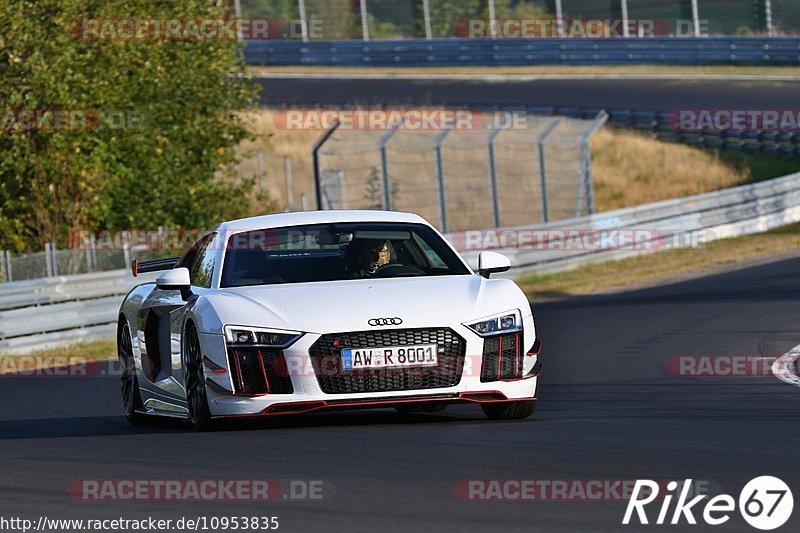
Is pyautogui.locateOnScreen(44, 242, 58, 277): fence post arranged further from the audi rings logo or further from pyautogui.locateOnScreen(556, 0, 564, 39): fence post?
pyautogui.locateOnScreen(556, 0, 564, 39): fence post

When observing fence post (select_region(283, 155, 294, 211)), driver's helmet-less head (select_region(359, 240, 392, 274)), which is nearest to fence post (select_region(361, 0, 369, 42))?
fence post (select_region(283, 155, 294, 211))

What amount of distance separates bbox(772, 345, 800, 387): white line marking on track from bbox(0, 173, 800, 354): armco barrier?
9652mm

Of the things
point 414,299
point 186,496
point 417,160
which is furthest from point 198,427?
point 417,160

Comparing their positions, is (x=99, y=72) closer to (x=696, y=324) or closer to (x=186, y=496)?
(x=696, y=324)

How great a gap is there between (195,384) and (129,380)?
187 centimetres

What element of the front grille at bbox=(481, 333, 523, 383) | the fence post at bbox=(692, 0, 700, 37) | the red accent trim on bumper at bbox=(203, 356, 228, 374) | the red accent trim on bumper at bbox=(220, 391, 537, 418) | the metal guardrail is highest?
the fence post at bbox=(692, 0, 700, 37)

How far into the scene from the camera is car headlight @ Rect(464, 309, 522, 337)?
352 inches

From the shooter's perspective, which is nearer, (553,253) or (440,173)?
(553,253)

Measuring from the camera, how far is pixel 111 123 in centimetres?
2648

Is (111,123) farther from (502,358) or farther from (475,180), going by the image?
(502,358)

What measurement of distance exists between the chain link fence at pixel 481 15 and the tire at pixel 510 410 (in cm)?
3496

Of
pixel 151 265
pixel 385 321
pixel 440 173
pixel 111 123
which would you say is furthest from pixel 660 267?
pixel 385 321

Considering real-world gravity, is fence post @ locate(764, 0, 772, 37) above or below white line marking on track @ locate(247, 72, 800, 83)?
above

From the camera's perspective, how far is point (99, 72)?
2661cm
